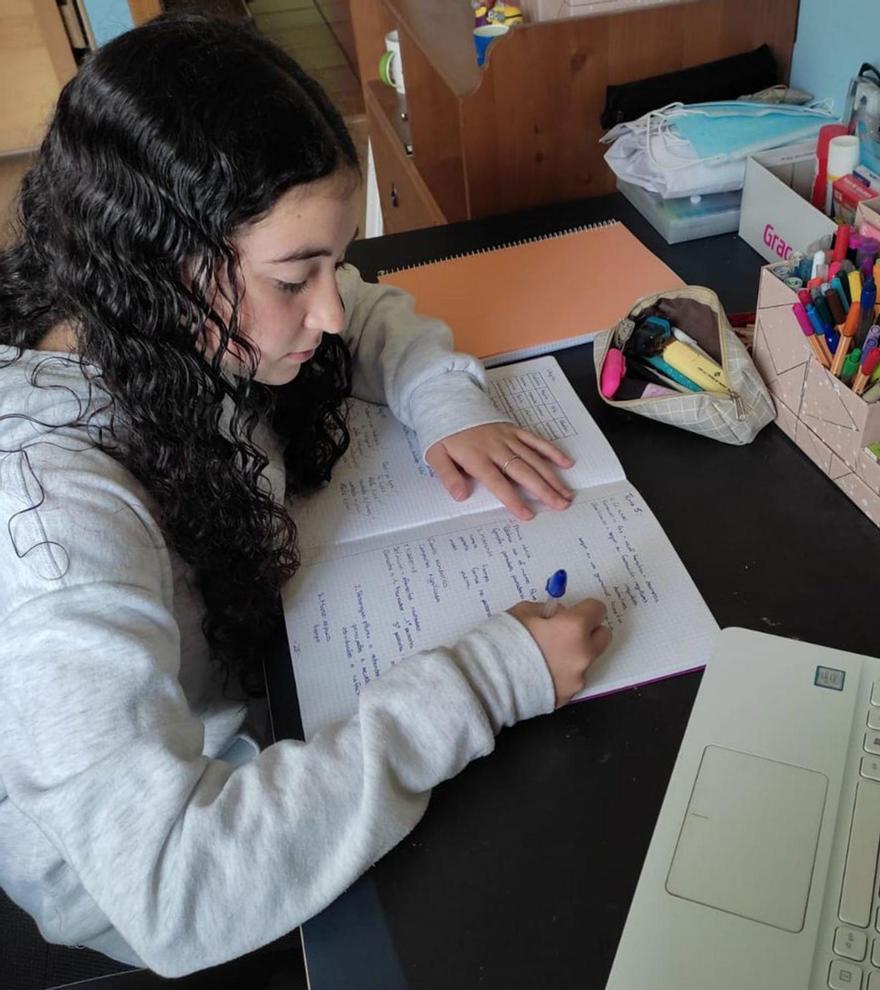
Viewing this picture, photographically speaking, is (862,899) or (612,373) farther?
(612,373)

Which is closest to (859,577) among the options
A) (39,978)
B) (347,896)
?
(347,896)

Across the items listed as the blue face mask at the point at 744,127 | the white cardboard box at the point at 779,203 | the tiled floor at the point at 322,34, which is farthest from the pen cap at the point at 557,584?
the tiled floor at the point at 322,34

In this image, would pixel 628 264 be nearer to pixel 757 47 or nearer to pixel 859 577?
pixel 757 47

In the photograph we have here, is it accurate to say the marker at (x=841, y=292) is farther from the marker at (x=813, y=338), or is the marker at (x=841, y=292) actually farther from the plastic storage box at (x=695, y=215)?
the plastic storage box at (x=695, y=215)

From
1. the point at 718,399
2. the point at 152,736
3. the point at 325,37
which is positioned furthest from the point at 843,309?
the point at 325,37

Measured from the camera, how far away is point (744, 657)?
61 centimetres

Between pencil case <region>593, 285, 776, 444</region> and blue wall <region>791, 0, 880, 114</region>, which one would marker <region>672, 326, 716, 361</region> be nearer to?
pencil case <region>593, 285, 776, 444</region>

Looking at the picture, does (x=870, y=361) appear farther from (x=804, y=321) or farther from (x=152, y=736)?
(x=152, y=736)

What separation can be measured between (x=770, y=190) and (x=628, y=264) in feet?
0.54

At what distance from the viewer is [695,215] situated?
1.07 meters

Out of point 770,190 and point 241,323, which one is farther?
point 770,190

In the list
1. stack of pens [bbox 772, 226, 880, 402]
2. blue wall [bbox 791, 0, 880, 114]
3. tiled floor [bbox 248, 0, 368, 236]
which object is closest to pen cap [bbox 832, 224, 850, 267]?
stack of pens [bbox 772, 226, 880, 402]

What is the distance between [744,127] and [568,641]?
2.44ft

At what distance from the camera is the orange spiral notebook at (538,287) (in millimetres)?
964
